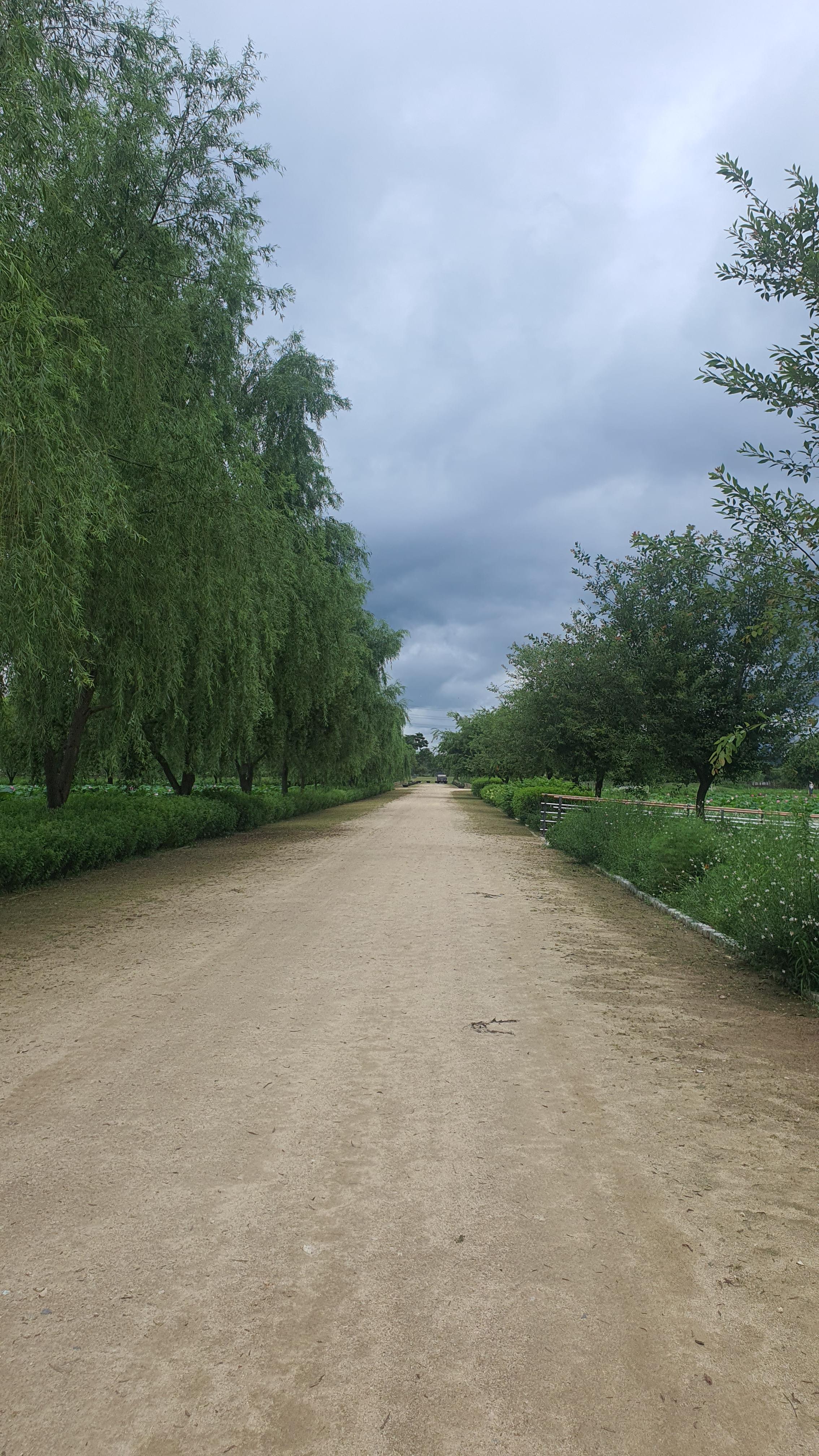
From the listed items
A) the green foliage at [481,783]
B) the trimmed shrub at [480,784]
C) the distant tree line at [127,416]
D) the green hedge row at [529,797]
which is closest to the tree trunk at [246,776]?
the distant tree line at [127,416]

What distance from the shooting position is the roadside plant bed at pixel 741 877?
6.52m

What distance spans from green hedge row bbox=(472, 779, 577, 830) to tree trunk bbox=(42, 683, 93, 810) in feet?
46.5

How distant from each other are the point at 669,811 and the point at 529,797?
46.6 feet

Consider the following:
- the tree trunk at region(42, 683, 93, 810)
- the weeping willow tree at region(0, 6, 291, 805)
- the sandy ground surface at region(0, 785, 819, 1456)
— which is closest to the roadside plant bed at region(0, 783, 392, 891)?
the tree trunk at region(42, 683, 93, 810)

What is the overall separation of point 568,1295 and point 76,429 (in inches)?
285

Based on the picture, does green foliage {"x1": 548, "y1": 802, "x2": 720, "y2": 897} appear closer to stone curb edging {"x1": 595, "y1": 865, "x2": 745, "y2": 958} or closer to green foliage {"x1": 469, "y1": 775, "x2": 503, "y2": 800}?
stone curb edging {"x1": 595, "y1": 865, "x2": 745, "y2": 958}

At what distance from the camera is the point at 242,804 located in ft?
74.7

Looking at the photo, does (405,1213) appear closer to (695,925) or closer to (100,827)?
(695,925)

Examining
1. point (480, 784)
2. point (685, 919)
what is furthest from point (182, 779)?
point (480, 784)

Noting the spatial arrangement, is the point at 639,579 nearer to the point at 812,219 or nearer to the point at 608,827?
the point at 608,827

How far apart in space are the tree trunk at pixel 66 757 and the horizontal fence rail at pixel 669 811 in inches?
345

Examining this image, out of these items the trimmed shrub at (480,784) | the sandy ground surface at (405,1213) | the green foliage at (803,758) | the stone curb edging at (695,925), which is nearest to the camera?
the sandy ground surface at (405,1213)

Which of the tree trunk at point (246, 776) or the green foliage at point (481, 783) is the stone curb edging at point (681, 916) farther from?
the green foliage at point (481, 783)

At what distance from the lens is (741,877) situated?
26.3 ft
